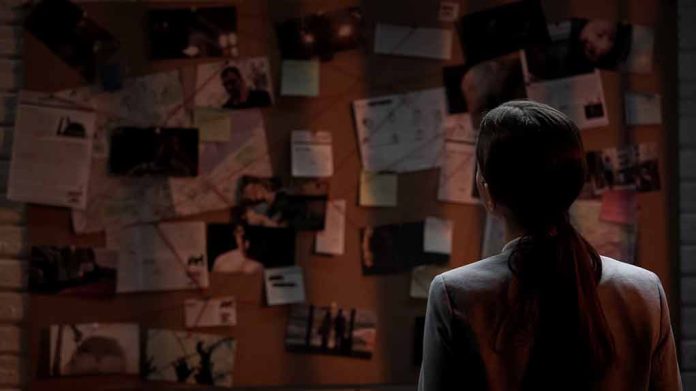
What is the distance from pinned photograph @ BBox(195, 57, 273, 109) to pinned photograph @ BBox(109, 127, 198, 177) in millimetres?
111

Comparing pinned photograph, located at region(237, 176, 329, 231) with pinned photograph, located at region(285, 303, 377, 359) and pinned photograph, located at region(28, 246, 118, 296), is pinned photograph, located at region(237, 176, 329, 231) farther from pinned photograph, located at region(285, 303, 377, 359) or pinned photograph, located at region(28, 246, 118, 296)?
pinned photograph, located at region(28, 246, 118, 296)

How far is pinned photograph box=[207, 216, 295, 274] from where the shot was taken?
2607mm

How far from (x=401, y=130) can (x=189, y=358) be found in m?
0.89

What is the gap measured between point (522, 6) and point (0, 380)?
6.01 feet

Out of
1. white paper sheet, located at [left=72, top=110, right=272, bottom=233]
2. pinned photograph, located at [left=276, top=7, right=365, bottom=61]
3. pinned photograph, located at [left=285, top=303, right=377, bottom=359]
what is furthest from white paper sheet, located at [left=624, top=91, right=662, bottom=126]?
white paper sheet, located at [left=72, top=110, right=272, bottom=233]

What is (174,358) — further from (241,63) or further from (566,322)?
(566,322)

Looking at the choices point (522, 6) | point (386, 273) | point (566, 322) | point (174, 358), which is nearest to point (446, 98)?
point (522, 6)

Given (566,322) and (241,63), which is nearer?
(566,322)

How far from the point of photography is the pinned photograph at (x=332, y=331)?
8.66 feet

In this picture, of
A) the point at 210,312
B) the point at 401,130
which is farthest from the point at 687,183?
the point at 210,312

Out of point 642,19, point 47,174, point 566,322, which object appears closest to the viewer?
point 566,322

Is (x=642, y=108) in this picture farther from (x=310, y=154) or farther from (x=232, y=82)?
(x=232, y=82)

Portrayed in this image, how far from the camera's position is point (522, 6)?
2691 mm

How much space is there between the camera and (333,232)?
264cm
